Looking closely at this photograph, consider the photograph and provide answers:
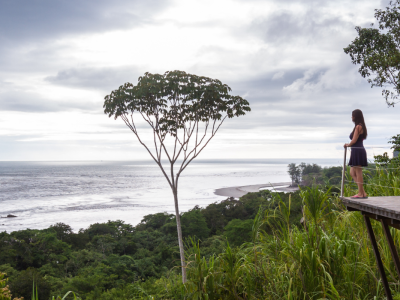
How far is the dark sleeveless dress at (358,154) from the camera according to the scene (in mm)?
3225

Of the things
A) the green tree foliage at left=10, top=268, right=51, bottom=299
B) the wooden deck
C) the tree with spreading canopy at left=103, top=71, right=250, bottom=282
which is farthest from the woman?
the green tree foliage at left=10, top=268, right=51, bottom=299

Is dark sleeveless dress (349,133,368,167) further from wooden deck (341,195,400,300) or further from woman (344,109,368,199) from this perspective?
wooden deck (341,195,400,300)

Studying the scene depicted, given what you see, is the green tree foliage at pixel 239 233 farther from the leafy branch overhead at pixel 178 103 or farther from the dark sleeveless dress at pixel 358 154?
the dark sleeveless dress at pixel 358 154

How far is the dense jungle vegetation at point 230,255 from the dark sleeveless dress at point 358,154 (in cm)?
31

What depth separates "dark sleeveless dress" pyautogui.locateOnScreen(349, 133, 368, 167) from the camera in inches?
127

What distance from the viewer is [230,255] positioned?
3348 mm

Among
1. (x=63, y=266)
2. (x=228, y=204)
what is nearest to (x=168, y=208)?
(x=228, y=204)

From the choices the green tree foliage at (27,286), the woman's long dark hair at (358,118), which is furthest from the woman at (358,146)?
the green tree foliage at (27,286)

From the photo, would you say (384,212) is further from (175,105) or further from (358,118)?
(175,105)

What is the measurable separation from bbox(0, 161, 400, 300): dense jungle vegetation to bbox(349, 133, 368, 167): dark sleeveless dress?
31 cm

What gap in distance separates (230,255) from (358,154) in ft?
5.90

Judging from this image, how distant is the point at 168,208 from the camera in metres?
38.2

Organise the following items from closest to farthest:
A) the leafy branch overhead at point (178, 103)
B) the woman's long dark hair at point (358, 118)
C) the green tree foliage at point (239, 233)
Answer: the woman's long dark hair at point (358, 118)
the leafy branch overhead at point (178, 103)
the green tree foliage at point (239, 233)

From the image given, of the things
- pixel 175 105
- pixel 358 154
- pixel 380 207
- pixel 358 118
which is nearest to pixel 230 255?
pixel 380 207
